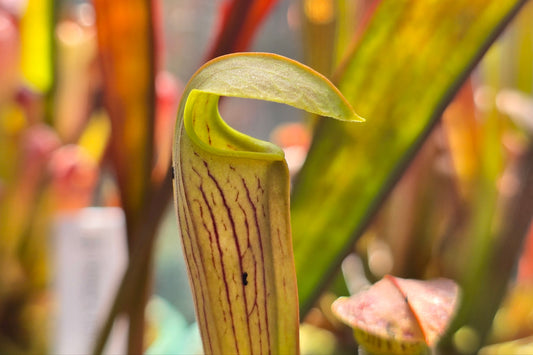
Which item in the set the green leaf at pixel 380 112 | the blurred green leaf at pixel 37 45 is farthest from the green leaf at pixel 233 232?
the blurred green leaf at pixel 37 45

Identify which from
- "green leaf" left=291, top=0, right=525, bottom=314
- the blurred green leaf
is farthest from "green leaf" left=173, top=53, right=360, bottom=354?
the blurred green leaf

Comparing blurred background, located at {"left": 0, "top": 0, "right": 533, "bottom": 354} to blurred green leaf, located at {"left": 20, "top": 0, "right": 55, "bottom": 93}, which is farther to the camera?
blurred green leaf, located at {"left": 20, "top": 0, "right": 55, "bottom": 93}

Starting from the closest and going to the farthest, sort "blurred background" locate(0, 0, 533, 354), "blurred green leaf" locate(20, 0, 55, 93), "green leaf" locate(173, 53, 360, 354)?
"green leaf" locate(173, 53, 360, 354) < "blurred background" locate(0, 0, 533, 354) < "blurred green leaf" locate(20, 0, 55, 93)

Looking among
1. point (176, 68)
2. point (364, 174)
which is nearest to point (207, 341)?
point (364, 174)

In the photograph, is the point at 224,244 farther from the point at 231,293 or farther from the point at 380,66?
the point at 380,66

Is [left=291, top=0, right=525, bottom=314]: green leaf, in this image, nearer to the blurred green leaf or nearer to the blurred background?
the blurred background

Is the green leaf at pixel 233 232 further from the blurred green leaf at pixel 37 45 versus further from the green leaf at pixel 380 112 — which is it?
the blurred green leaf at pixel 37 45
